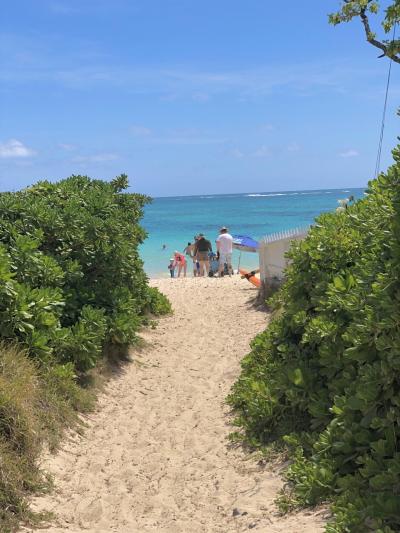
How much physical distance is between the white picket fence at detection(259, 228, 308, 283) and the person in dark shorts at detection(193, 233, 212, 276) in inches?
304

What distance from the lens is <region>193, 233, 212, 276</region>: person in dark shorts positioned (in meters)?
20.6

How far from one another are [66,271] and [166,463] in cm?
A: 289

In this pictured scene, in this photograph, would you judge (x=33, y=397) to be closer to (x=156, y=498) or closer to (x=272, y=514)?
(x=156, y=498)

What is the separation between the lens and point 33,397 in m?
5.59

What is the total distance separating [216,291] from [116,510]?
32.2 ft

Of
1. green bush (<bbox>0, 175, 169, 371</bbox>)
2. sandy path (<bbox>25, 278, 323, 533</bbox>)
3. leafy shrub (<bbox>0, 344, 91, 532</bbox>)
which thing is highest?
green bush (<bbox>0, 175, 169, 371</bbox>)

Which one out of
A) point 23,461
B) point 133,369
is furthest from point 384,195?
point 133,369

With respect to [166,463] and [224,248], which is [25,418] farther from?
[224,248]

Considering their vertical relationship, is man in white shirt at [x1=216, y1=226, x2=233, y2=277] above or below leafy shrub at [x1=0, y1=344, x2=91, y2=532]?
above

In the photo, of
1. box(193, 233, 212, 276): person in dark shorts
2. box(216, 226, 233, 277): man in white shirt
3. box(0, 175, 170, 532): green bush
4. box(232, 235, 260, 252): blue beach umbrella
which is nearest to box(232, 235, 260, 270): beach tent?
box(232, 235, 260, 252): blue beach umbrella

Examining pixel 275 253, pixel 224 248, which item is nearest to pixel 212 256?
pixel 224 248

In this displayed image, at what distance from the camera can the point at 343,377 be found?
4770 millimetres

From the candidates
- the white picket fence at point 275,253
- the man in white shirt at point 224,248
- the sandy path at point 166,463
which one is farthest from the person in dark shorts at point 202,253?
the sandy path at point 166,463

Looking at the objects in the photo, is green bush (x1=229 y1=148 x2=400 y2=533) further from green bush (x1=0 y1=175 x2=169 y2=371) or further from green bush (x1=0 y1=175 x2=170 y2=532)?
green bush (x1=0 y1=175 x2=169 y2=371)
